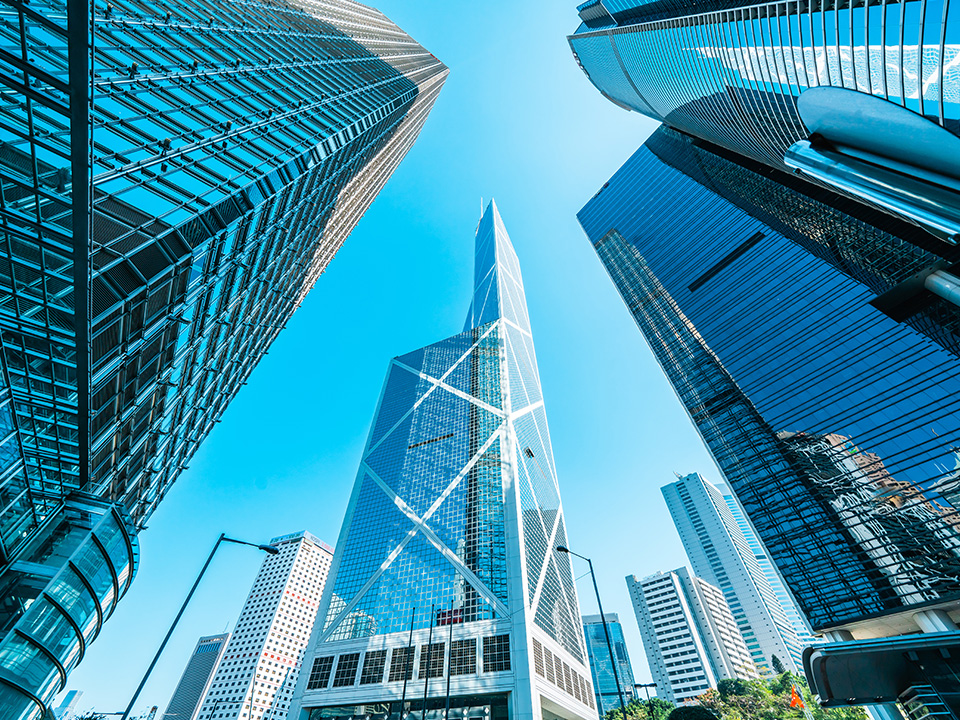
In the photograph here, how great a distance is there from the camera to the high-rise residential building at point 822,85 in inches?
432

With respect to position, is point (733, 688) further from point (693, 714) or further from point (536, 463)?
point (693, 714)

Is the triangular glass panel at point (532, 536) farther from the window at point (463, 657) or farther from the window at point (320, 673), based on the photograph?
the window at point (320, 673)

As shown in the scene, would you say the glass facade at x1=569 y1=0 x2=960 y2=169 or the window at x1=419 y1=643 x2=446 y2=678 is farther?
the window at x1=419 y1=643 x2=446 y2=678

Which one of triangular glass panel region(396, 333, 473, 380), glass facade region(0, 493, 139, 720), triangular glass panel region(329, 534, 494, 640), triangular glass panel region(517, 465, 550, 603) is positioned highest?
triangular glass panel region(396, 333, 473, 380)

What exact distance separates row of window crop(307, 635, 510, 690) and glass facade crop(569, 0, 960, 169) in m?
57.9

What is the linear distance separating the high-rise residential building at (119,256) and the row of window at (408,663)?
138ft

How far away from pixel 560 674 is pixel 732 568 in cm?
12213

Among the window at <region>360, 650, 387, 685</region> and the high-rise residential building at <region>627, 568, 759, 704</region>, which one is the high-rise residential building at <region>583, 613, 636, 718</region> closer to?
the high-rise residential building at <region>627, 568, 759, 704</region>

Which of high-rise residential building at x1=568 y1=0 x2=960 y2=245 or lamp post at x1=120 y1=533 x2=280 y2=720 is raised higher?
high-rise residential building at x1=568 y1=0 x2=960 y2=245

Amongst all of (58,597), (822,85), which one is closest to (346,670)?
(58,597)

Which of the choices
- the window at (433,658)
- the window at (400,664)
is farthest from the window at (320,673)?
the window at (433,658)

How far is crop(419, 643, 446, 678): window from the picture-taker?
5353 centimetres

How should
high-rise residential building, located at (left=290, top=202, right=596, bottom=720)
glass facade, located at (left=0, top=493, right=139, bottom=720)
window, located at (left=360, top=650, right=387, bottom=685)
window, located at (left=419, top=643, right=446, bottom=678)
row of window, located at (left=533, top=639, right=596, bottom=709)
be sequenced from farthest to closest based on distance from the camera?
window, located at (left=360, top=650, right=387, bottom=685) → window, located at (left=419, top=643, right=446, bottom=678) → row of window, located at (left=533, top=639, right=596, bottom=709) → high-rise residential building, located at (left=290, top=202, right=596, bottom=720) → glass facade, located at (left=0, top=493, right=139, bottom=720)

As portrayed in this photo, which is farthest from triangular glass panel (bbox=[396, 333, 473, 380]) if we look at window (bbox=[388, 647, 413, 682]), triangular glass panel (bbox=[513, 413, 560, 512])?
window (bbox=[388, 647, 413, 682])
